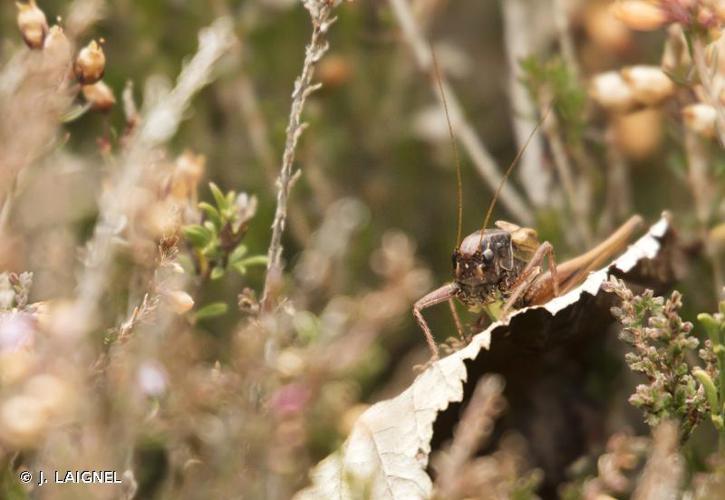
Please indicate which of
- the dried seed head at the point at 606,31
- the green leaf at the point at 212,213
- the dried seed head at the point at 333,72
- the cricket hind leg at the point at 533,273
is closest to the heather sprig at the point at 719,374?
the cricket hind leg at the point at 533,273

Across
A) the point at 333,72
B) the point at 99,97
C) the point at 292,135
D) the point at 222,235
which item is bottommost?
the point at 222,235

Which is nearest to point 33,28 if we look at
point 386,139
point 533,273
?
point 533,273

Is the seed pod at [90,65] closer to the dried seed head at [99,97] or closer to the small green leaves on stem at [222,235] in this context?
the dried seed head at [99,97]

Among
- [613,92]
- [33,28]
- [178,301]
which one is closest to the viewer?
[178,301]

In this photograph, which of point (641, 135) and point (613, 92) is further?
point (641, 135)

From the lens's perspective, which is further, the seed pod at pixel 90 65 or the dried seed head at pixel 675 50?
the dried seed head at pixel 675 50

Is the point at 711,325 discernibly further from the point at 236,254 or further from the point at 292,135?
the point at 236,254
